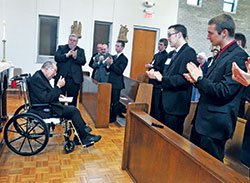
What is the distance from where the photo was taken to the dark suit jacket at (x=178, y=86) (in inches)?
93.4

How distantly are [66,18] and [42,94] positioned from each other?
481 cm

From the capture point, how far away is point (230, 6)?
31.5ft

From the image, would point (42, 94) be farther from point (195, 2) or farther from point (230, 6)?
point (230, 6)

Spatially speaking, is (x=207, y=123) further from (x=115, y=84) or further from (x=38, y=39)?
(x=38, y=39)

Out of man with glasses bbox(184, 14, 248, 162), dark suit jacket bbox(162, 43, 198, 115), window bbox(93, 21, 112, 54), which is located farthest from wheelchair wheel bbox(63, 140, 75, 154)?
window bbox(93, 21, 112, 54)

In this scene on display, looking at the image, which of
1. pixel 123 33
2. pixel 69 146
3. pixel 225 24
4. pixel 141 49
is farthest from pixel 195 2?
pixel 225 24

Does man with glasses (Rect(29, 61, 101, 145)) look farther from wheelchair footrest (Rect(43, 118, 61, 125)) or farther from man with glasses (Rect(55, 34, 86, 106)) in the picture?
man with glasses (Rect(55, 34, 86, 106))

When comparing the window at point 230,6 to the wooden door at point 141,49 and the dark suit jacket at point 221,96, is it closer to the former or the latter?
the wooden door at point 141,49

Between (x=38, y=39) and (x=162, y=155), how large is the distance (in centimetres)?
640

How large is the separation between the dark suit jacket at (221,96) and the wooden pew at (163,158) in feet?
0.76

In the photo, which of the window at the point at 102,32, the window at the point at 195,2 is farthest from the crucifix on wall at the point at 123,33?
the window at the point at 195,2

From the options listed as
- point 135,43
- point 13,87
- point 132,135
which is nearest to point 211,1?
point 135,43

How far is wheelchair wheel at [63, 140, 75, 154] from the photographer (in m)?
3.15

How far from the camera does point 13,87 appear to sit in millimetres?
6688
